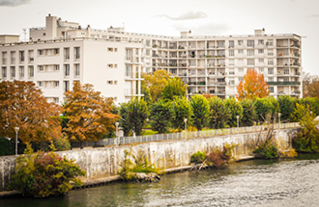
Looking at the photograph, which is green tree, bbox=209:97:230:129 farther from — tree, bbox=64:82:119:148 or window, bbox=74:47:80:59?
tree, bbox=64:82:119:148

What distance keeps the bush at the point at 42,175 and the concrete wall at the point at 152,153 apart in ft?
3.80

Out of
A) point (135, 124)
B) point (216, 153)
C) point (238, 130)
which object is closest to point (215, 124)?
point (238, 130)

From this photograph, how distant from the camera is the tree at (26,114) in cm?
4588

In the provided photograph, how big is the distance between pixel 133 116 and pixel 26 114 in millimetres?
19304

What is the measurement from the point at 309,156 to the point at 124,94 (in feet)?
106

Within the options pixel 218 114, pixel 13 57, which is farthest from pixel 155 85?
pixel 13 57

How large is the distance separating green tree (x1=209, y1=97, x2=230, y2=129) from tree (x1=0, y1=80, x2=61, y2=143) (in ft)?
111

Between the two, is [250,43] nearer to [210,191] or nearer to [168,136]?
[168,136]

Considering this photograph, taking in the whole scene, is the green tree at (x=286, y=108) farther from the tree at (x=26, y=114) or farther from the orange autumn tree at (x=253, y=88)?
the tree at (x=26, y=114)

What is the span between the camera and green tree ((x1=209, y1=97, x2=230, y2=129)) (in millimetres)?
76688

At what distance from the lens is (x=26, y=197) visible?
1679 inches

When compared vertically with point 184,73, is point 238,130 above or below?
below

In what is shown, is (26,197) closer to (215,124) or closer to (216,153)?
(216,153)

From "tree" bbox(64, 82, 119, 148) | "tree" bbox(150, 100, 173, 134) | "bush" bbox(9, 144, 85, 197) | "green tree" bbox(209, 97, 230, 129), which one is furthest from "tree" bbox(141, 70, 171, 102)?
"bush" bbox(9, 144, 85, 197)
